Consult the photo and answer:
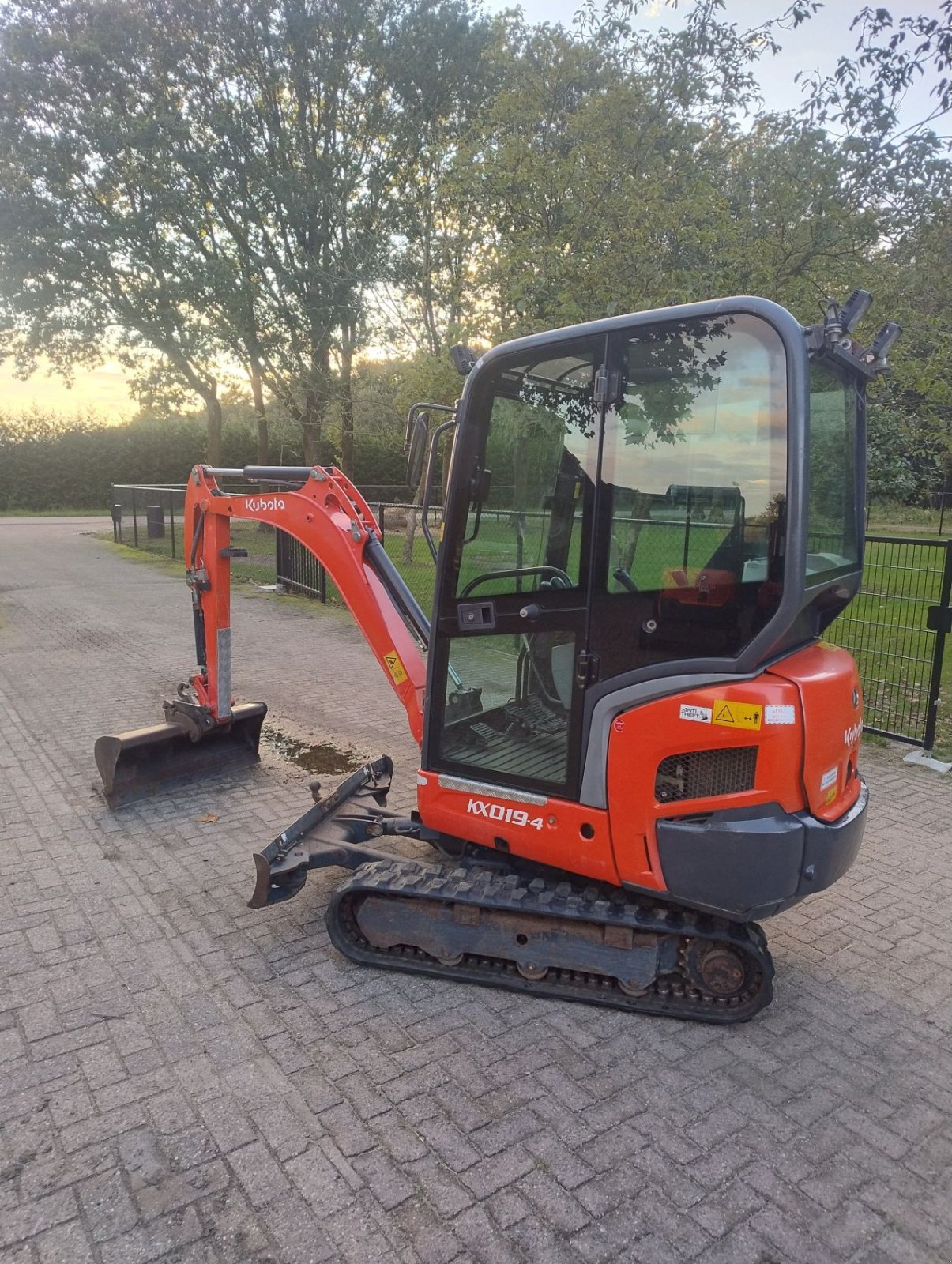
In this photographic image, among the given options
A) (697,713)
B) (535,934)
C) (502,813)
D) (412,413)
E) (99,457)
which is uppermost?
(99,457)

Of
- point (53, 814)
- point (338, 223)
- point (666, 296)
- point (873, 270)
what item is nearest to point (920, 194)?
point (873, 270)

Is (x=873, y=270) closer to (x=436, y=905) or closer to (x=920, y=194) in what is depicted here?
(x=920, y=194)

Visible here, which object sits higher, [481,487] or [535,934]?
[481,487]

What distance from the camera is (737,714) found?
276cm

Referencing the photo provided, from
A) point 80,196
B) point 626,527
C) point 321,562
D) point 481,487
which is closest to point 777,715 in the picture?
point 626,527

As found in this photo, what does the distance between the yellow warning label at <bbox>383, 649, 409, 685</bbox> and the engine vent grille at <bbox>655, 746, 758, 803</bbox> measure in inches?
60.3

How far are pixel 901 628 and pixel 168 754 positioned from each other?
17.9ft

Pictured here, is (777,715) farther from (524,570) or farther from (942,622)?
(942,622)

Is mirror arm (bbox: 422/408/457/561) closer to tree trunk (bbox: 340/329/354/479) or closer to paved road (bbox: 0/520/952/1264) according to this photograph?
paved road (bbox: 0/520/952/1264)

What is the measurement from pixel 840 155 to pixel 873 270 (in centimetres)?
104

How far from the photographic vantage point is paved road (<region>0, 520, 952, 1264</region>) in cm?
226

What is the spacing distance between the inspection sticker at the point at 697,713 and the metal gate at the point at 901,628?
11.9 feet

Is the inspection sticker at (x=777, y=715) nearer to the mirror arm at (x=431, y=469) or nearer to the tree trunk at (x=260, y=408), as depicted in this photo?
the mirror arm at (x=431, y=469)

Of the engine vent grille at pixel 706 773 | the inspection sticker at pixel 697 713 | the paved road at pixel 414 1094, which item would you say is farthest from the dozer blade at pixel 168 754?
the inspection sticker at pixel 697 713
